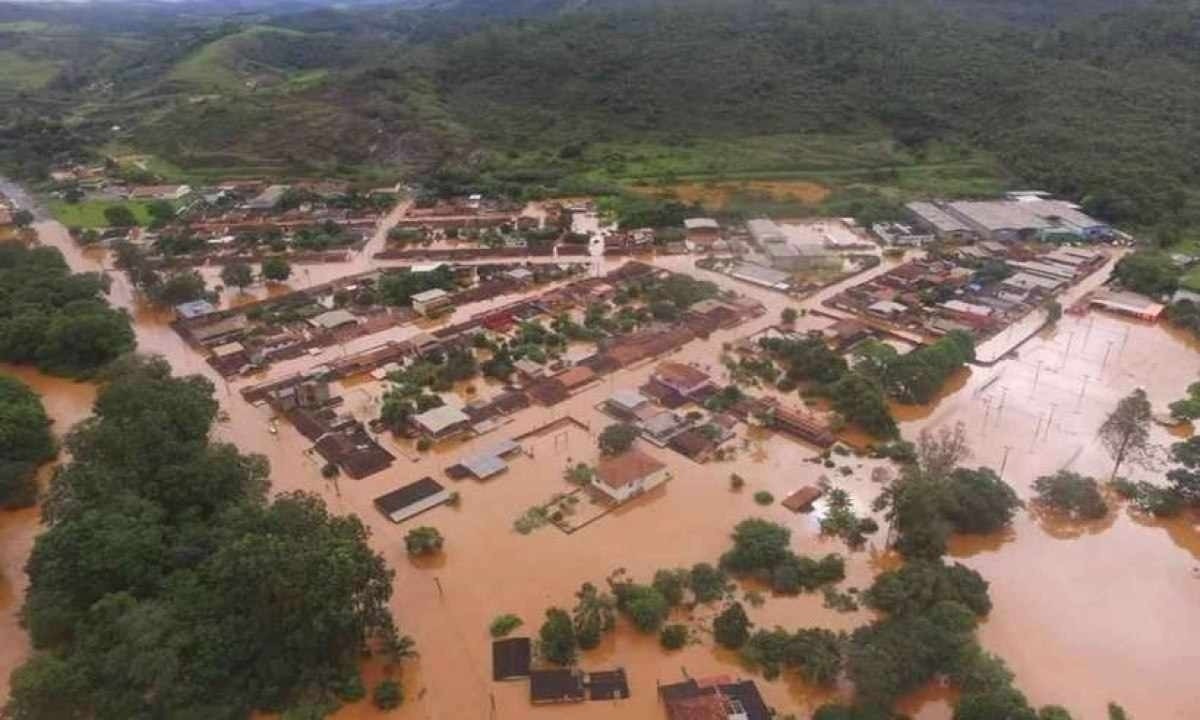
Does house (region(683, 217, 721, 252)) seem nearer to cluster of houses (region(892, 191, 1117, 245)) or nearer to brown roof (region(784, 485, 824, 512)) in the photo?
cluster of houses (region(892, 191, 1117, 245))

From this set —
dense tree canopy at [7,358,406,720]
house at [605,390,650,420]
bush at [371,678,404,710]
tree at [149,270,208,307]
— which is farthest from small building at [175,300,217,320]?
bush at [371,678,404,710]

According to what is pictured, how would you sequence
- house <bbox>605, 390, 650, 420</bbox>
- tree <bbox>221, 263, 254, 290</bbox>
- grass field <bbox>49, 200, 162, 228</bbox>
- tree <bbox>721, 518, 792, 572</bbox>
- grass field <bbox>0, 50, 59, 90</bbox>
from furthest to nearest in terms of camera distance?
grass field <bbox>0, 50, 59, 90</bbox> → grass field <bbox>49, 200, 162, 228</bbox> → tree <bbox>221, 263, 254, 290</bbox> → house <bbox>605, 390, 650, 420</bbox> → tree <bbox>721, 518, 792, 572</bbox>

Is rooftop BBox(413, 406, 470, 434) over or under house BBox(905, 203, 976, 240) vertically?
over

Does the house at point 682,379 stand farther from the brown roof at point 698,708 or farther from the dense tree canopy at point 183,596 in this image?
the dense tree canopy at point 183,596

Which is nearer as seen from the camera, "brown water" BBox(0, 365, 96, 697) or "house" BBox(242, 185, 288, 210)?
"brown water" BBox(0, 365, 96, 697)

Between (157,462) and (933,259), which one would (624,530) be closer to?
(157,462)

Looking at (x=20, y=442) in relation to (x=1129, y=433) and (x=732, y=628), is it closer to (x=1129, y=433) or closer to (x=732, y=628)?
(x=732, y=628)

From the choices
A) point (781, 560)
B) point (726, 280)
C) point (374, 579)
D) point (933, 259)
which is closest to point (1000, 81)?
point (933, 259)
